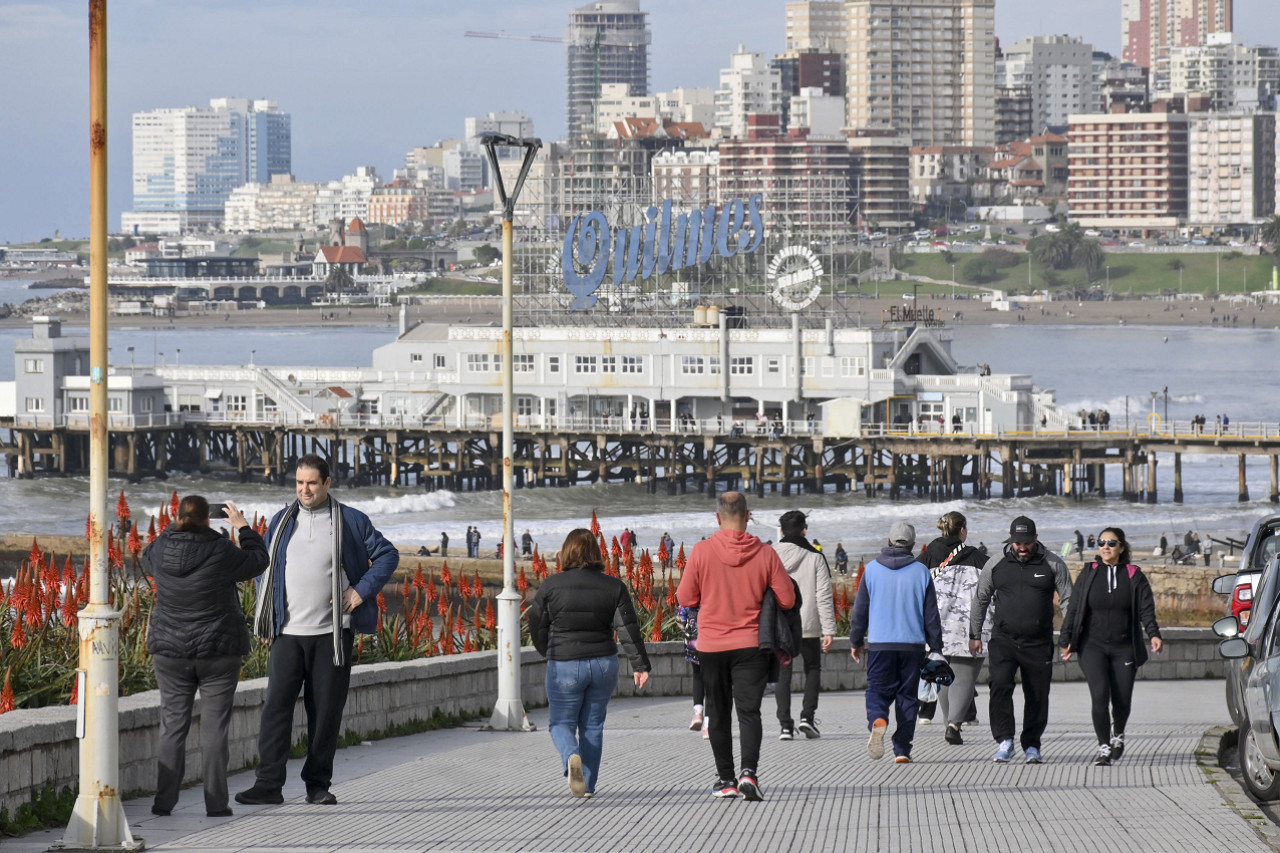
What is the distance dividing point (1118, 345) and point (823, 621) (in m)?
165

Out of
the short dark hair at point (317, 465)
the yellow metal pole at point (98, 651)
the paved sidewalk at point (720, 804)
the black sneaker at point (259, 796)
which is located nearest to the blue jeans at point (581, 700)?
the paved sidewalk at point (720, 804)

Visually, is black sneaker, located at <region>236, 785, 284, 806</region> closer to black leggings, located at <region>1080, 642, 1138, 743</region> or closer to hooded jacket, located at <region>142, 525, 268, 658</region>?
hooded jacket, located at <region>142, 525, 268, 658</region>

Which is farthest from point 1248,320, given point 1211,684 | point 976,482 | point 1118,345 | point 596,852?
point 596,852

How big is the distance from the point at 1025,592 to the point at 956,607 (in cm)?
87

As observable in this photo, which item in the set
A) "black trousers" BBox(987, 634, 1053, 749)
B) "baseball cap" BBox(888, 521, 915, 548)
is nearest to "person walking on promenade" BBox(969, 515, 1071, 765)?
"black trousers" BBox(987, 634, 1053, 749)

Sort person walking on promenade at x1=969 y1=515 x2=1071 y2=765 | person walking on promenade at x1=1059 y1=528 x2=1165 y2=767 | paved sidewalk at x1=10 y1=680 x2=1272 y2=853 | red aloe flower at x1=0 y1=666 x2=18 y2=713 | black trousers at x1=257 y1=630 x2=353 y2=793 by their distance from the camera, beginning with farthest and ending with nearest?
person walking on promenade at x1=1059 y1=528 x2=1165 y2=767 → person walking on promenade at x1=969 y1=515 x2=1071 y2=765 → red aloe flower at x1=0 y1=666 x2=18 y2=713 → black trousers at x1=257 y1=630 x2=353 y2=793 → paved sidewalk at x1=10 y1=680 x2=1272 y2=853

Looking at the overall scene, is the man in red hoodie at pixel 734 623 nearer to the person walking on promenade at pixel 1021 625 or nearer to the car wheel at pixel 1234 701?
the person walking on promenade at pixel 1021 625

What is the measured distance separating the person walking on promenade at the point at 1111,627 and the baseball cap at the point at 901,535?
1208 mm

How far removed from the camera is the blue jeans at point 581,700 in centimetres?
1105

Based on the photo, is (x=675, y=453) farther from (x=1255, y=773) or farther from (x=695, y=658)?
(x=1255, y=773)

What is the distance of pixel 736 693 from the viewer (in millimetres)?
11055

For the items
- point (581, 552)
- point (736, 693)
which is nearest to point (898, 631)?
point (736, 693)

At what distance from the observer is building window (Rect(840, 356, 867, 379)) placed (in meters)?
70.2

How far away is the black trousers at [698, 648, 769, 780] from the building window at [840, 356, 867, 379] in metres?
59.6
